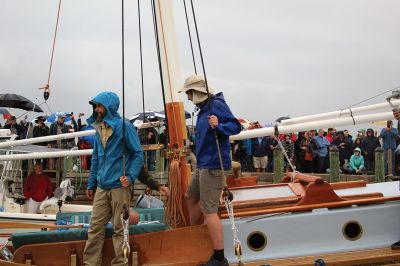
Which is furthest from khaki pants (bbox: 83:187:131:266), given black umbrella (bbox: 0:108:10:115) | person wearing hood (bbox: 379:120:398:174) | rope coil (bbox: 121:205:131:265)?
black umbrella (bbox: 0:108:10:115)

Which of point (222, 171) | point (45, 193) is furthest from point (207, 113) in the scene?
point (45, 193)

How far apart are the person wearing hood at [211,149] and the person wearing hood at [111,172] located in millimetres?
636

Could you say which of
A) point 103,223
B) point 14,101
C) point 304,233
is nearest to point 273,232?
point 304,233

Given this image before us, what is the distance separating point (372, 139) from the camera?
1566cm

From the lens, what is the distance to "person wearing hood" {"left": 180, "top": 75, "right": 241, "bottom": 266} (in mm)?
5184

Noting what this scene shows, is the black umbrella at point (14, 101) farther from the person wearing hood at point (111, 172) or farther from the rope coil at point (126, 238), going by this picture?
the rope coil at point (126, 238)

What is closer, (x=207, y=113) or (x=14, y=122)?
(x=207, y=113)

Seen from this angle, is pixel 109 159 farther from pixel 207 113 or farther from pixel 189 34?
pixel 189 34

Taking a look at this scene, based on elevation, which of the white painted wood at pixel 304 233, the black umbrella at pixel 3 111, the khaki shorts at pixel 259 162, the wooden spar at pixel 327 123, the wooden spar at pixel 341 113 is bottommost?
the white painted wood at pixel 304 233

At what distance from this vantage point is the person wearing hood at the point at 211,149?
5.18 m

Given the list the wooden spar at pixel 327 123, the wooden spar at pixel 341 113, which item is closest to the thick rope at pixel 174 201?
the wooden spar at pixel 327 123

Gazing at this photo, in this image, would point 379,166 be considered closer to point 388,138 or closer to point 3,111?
point 388,138

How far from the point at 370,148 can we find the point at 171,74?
11.1 meters

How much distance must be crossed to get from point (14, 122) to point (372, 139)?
431 inches
